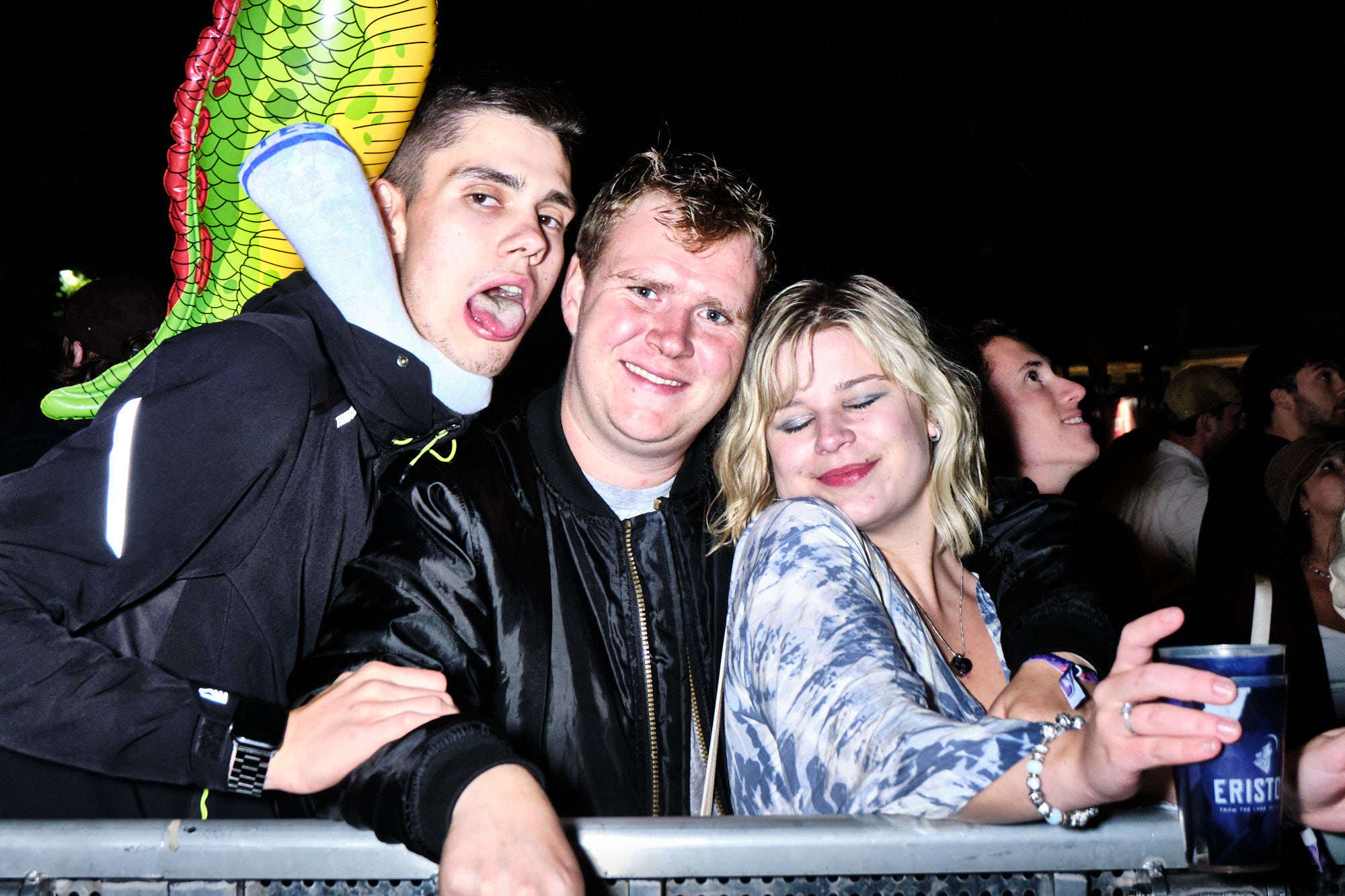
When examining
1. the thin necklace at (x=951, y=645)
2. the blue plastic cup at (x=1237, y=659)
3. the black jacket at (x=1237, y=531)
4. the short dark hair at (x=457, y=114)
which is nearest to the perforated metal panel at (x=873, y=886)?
the blue plastic cup at (x=1237, y=659)

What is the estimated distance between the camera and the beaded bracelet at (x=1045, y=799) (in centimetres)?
100

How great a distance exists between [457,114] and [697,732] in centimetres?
162

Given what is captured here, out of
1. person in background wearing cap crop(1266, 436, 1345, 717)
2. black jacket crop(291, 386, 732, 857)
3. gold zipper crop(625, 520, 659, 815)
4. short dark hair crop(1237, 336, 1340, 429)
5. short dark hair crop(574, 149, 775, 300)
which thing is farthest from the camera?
short dark hair crop(1237, 336, 1340, 429)

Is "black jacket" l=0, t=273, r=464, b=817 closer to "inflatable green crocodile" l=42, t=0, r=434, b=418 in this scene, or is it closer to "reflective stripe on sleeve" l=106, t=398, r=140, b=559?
"reflective stripe on sleeve" l=106, t=398, r=140, b=559

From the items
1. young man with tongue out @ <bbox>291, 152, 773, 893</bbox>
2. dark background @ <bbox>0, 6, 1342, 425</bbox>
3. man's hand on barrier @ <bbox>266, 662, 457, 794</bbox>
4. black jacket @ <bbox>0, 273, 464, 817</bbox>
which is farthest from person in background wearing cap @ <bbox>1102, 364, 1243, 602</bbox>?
man's hand on barrier @ <bbox>266, 662, 457, 794</bbox>

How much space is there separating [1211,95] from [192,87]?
13.9 meters

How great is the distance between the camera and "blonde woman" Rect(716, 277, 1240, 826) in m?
0.97

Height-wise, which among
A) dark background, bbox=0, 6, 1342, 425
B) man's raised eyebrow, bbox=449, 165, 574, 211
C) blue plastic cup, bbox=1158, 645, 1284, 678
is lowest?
blue plastic cup, bbox=1158, 645, 1284, 678

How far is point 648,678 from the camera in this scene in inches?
72.9

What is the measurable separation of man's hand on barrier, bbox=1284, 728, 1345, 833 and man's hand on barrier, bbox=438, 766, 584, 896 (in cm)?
90

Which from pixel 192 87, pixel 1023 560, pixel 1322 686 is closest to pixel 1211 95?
pixel 1322 686

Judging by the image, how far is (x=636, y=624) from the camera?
188cm

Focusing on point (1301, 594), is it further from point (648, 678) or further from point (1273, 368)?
point (1273, 368)

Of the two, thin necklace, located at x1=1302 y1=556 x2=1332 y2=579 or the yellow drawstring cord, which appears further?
thin necklace, located at x1=1302 y1=556 x2=1332 y2=579
